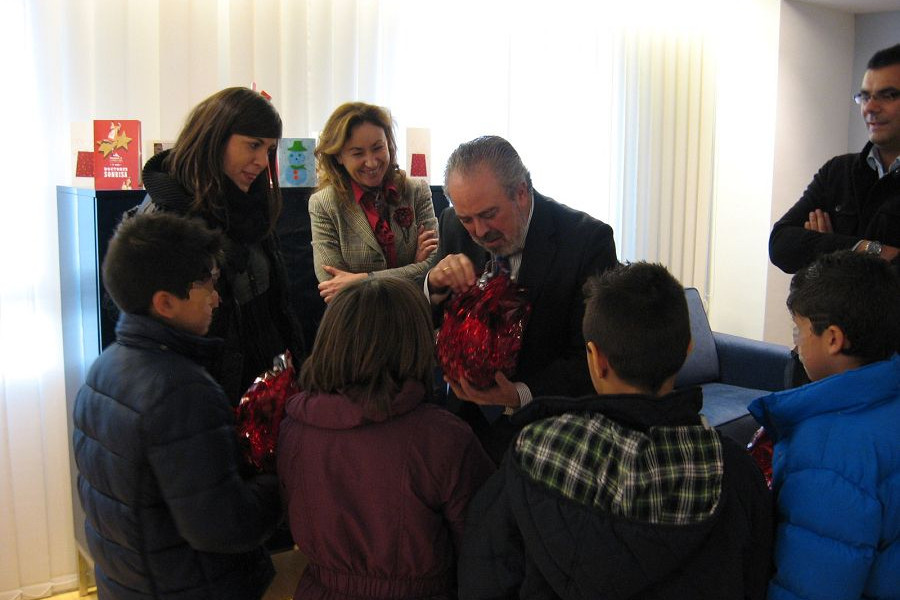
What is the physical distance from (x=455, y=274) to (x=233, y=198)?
0.75 m

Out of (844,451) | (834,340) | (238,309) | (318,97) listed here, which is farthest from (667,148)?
(844,451)

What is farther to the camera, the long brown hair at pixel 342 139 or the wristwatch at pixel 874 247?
the long brown hair at pixel 342 139

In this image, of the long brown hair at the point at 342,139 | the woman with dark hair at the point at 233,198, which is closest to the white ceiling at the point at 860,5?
the long brown hair at the point at 342,139

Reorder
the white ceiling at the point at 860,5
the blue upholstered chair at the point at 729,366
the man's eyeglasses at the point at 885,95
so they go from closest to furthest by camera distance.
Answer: the man's eyeglasses at the point at 885,95 < the blue upholstered chair at the point at 729,366 < the white ceiling at the point at 860,5

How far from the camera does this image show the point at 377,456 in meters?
1.44

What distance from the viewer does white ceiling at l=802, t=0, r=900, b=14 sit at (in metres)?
5.11

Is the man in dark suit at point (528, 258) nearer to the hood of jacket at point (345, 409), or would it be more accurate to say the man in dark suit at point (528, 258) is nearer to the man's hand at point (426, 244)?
the hood of jacket at point (345, 409)

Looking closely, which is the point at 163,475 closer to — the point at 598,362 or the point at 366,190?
the point at 598,362

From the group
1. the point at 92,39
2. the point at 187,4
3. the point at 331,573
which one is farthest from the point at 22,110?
the point at 331,573

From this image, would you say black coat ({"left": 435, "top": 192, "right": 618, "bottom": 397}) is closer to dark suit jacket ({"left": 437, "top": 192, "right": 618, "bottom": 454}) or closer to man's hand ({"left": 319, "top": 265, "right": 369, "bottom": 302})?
dark suit jacket ({"left": 437, "top": 192, "right": 618, "bottom": 454})

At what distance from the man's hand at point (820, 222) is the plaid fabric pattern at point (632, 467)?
144 cm

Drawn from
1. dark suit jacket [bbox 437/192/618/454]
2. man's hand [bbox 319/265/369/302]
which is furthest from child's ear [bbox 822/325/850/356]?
man's hand [bbox 319/265/369/302]

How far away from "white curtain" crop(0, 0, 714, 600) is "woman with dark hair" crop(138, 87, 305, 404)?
1024mm

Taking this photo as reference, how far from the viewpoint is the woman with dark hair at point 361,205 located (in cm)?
262
